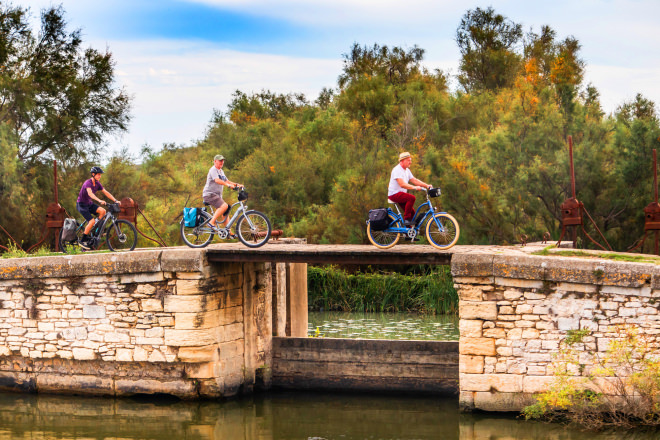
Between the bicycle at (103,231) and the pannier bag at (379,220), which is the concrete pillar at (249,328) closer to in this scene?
the bicycle at (103,231)

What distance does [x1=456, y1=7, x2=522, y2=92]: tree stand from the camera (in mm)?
32094

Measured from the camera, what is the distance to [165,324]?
1233cm

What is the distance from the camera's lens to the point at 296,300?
15.3 metres

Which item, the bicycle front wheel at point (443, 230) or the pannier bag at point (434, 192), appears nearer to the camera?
the pannier bag at point (434, 192)

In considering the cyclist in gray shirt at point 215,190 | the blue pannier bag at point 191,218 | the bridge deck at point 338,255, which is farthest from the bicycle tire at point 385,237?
the blue pannier bag at point 191,218

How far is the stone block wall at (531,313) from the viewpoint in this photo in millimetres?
10094

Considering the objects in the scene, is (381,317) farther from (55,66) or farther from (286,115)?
(286,115)

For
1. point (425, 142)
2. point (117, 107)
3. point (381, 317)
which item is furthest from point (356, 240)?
point (117, 107)

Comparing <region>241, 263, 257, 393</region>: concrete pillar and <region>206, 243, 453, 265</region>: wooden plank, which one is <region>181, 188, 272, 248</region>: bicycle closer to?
<region>206, 243, 453, 265</region>: wooden plank

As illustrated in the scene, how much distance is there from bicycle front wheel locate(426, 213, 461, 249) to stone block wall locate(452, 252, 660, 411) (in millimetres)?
585

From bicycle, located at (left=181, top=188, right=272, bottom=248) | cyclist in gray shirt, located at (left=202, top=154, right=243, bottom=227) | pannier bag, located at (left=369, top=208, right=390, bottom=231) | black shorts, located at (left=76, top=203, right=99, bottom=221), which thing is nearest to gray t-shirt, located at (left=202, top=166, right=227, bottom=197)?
cyclist in gray shirt, located at (left=202, top=154, right=243, bottom=227)

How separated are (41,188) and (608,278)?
17.7 metres

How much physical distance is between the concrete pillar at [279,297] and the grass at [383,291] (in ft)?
19.7

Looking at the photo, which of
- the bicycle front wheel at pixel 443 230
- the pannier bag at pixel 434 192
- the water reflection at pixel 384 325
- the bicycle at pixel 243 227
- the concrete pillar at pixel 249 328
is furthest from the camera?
the water reflection at pixel 384 325
